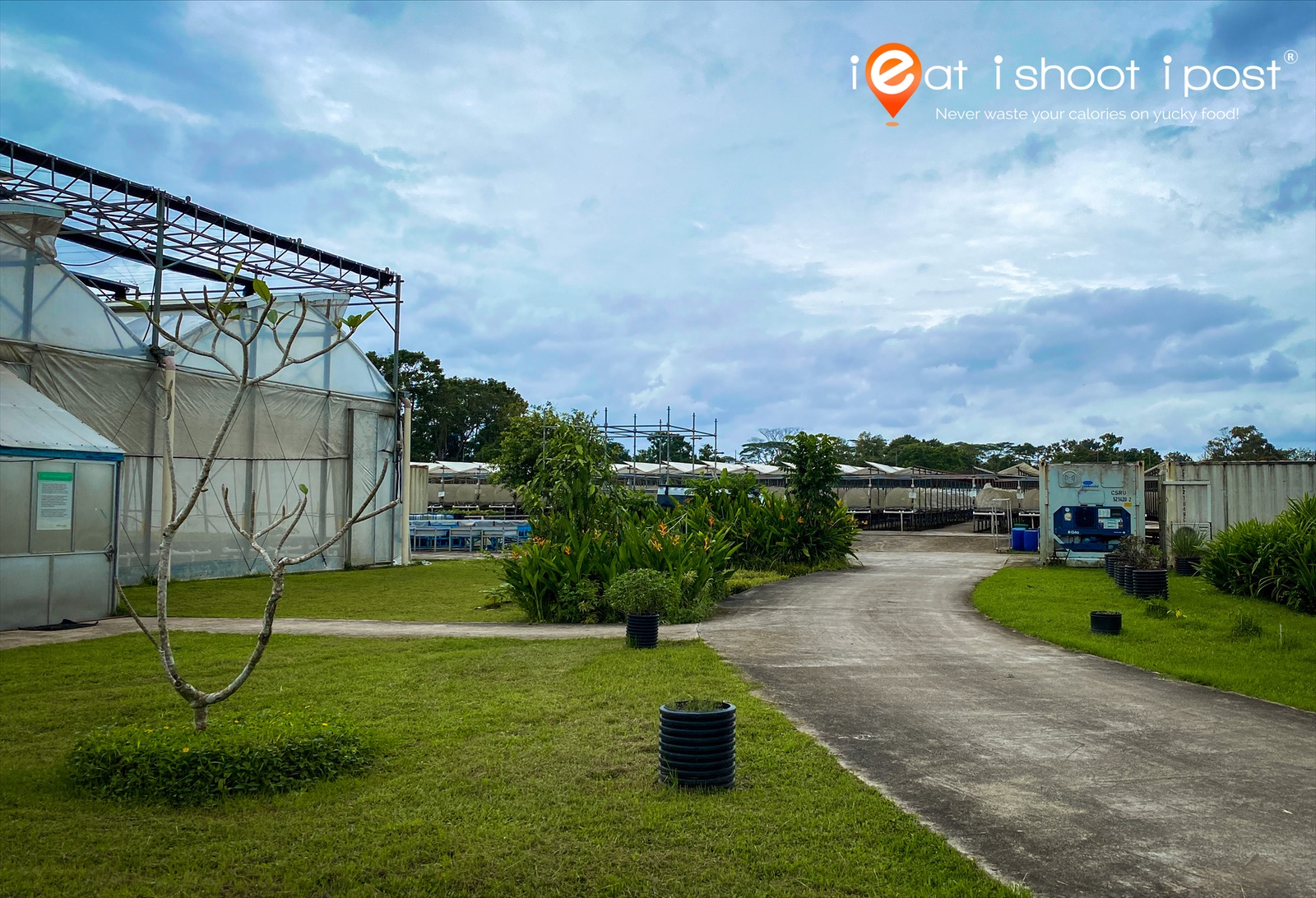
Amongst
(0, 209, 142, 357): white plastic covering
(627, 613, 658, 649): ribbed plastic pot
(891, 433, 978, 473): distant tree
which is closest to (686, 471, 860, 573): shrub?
(627, 613, 658, 649): ribbed plastic pot

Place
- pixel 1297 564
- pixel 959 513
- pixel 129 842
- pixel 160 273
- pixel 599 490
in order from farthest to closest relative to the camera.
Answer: pixel 959 513 → pixel 160 273 → pixel 599 490 → pixel 1297 564 → pixel 129 842

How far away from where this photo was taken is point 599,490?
1487cm

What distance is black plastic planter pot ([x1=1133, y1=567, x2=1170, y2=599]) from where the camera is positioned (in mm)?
14203

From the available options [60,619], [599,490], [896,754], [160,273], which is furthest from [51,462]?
[896,754]

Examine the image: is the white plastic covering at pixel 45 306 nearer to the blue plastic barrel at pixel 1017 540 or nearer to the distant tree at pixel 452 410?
the blue plastic barrel at pixel 1017 540

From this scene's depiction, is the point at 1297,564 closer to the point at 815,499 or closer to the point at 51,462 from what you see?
the point at 815,499

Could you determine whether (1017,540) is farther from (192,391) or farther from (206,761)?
(206,761)

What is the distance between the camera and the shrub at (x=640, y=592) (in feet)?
38.7

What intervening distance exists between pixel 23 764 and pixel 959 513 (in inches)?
2029

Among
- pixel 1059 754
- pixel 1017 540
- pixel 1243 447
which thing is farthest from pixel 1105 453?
pixel 1059 754

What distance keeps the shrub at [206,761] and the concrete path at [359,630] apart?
5528 millimetres

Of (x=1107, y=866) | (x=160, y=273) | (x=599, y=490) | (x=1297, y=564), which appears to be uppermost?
(x=160, y=273)

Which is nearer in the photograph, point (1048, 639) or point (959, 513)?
point (1048, 639)

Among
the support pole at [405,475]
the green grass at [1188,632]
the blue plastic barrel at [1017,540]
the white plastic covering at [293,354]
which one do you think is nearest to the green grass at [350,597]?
the support pole at [405,475]
